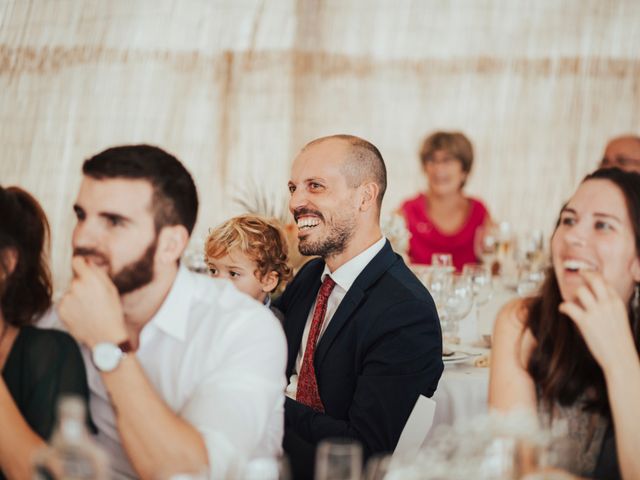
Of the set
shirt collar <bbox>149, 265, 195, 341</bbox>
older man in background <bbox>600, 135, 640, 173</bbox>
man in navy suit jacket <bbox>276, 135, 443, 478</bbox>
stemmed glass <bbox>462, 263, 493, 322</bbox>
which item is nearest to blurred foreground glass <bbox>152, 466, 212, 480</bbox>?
shirt collar <bbox>149, 265, 195, 341</bbox>

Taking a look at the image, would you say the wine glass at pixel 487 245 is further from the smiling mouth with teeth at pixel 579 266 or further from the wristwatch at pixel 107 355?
the wristwatch at pixel 107 355

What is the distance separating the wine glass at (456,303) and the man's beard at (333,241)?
0.58 meters

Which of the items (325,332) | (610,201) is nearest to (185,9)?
(325,332)

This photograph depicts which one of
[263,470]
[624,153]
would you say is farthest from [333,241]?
[624,153]

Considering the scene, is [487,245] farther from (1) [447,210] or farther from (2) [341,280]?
(2) [341,280]

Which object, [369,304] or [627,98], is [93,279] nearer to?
[369,304]

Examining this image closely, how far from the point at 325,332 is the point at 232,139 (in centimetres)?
396

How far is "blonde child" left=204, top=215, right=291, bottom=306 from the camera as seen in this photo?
2904 millimetres

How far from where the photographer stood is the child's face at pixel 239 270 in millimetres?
2906

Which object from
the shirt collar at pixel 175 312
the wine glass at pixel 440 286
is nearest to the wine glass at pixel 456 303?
the wine glass at pixel 440 286

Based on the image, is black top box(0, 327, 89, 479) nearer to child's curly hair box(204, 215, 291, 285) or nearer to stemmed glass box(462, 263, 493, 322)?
child's curly hair box(204, 215, 291, 285)

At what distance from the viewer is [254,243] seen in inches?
115

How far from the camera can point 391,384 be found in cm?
242

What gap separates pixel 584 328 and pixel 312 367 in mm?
965
